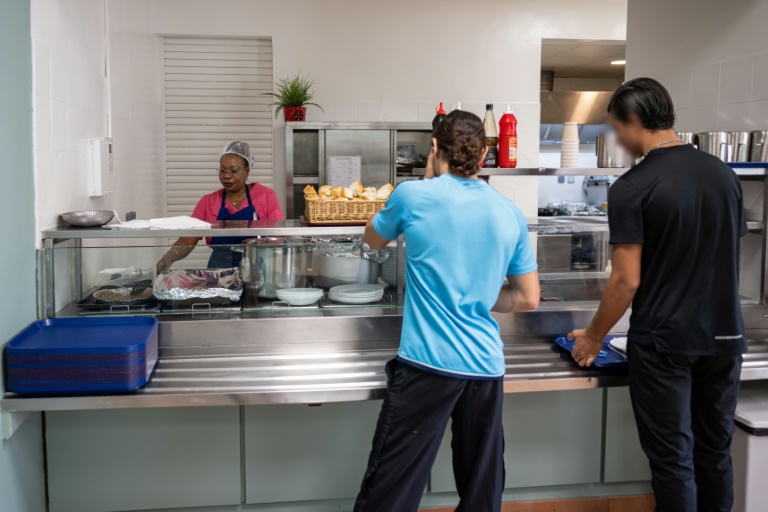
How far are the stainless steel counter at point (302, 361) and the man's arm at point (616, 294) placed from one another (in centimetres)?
10

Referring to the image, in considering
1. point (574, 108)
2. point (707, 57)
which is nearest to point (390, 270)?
point (707, 57)

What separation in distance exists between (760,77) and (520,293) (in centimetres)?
191

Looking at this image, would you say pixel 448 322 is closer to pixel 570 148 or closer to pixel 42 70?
pixel 570 148

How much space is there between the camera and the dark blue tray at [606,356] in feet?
7.89

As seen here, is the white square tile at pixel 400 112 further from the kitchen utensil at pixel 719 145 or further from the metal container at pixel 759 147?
the metal container at pixel 759 147

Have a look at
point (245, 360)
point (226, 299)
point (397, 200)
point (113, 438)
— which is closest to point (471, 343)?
point (397, 200)

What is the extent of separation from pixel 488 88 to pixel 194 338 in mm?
3829

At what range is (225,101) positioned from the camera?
5.52 m

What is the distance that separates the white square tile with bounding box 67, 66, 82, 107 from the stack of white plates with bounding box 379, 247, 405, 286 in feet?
4.63

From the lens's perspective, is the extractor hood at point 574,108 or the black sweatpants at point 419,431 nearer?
the black sweatpants at point 419,431

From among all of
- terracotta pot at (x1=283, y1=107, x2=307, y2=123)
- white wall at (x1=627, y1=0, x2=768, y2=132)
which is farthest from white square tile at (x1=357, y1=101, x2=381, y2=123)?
white wall at (x1=627, y1=0, x2=768, y2=132)

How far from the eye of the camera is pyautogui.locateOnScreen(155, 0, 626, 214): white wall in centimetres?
535

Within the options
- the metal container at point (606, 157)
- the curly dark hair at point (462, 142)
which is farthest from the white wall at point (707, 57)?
the curly dark hair at point (462, 142)

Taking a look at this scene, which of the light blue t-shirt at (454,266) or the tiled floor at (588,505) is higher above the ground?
the light blue t-shirt at (454,266)
